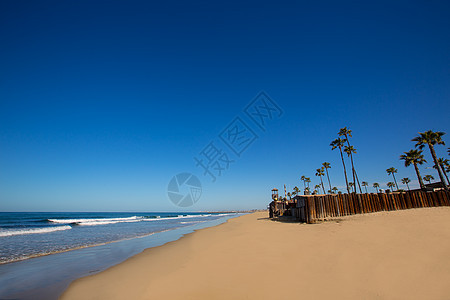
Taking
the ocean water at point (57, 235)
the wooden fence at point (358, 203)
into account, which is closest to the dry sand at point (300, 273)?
the wooden fence at point (358, 203)

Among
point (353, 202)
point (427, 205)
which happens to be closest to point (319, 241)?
point (353, 202)

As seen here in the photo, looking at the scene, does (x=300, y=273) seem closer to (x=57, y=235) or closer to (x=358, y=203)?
(x=358, y=203)

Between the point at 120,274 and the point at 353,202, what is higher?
the point at 353,202

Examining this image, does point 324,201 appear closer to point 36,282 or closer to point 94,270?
point 94,270

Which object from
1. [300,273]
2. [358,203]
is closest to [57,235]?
[300,273]

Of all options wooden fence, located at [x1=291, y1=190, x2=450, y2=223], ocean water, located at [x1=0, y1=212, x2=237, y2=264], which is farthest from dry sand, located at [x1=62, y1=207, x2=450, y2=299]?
ocean water, located at [x1=0, y1=212, x2=237, y2=264]

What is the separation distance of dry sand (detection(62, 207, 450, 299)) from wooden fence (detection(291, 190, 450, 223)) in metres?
7.26

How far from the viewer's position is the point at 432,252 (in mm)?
6070

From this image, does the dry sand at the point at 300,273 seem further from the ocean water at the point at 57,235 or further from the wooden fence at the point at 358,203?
the ocean water at the point at 57,235

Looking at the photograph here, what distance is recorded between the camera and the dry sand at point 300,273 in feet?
14.4

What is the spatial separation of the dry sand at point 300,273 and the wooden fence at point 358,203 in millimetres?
7260

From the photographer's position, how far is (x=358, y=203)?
16.5m

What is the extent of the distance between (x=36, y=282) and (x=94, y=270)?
1590mm

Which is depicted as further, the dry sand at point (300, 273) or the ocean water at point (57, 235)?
the ocean water at point (57, 235)
